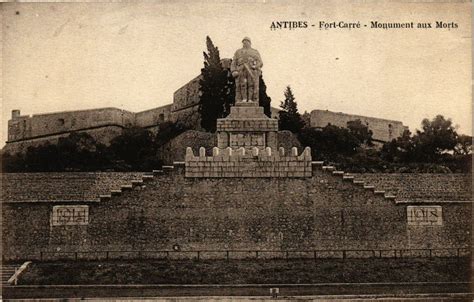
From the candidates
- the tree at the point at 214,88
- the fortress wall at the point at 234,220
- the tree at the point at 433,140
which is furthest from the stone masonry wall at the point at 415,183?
the fortress wall at the point at 234,220

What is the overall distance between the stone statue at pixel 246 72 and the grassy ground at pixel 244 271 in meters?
6.80

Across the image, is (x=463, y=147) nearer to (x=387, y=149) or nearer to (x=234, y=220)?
(x=387, y=149)

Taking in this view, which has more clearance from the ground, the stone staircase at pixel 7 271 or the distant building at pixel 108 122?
the distant building at pixel 108 122

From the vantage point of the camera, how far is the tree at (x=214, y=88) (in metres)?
38.6

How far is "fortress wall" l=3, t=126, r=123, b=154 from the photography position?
145 feet

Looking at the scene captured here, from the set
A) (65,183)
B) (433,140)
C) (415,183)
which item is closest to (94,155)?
(65,183)

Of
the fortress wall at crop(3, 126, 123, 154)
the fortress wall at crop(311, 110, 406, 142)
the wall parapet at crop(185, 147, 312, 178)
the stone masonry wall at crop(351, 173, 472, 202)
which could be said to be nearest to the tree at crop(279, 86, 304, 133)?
the fortress wall at crop(311, 110, 406, 142)

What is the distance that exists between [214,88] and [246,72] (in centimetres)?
893

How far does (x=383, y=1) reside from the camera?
84.3ft

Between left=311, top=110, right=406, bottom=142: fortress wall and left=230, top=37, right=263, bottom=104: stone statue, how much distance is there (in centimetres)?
1466

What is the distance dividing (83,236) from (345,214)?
955cm

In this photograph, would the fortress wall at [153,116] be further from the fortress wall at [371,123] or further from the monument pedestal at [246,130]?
the monument pedestal at [246,130]

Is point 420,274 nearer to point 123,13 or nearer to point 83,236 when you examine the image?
point 83,236

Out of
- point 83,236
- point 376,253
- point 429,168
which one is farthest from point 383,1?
point 429,168
